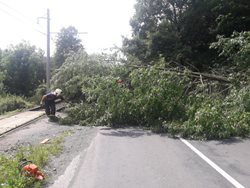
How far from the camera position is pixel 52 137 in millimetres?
14711

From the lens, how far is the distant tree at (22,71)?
48844mm

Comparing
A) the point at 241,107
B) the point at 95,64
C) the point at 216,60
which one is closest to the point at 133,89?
the point at 95,64

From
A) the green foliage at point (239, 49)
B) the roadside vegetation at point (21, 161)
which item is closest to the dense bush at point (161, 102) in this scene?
the green foliage at point (239, 49)

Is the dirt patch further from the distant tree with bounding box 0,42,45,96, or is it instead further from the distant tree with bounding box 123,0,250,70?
the distant tree with bounding box 0,42,45,96

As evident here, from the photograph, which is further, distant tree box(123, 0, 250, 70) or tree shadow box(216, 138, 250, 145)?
distant tree box(123, 0, 250, 70)

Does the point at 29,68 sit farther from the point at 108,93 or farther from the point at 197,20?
the point at 108,93

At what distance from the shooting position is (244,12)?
35438 millimetres

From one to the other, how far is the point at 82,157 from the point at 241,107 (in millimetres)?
6394

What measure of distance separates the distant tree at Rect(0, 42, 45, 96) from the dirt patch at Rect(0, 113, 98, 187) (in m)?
29.5

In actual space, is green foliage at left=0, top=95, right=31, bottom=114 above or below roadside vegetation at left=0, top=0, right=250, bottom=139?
below

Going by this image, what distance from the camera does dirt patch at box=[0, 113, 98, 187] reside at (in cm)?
952

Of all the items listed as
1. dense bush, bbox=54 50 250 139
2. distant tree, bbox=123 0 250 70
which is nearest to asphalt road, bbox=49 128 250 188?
dense bush, bbox=54 50 250 139

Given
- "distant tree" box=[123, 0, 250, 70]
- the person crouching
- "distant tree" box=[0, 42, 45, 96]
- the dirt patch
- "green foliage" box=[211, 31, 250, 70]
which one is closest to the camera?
the dirt patch

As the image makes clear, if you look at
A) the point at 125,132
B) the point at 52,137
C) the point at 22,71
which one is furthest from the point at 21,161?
the point at 22,71
